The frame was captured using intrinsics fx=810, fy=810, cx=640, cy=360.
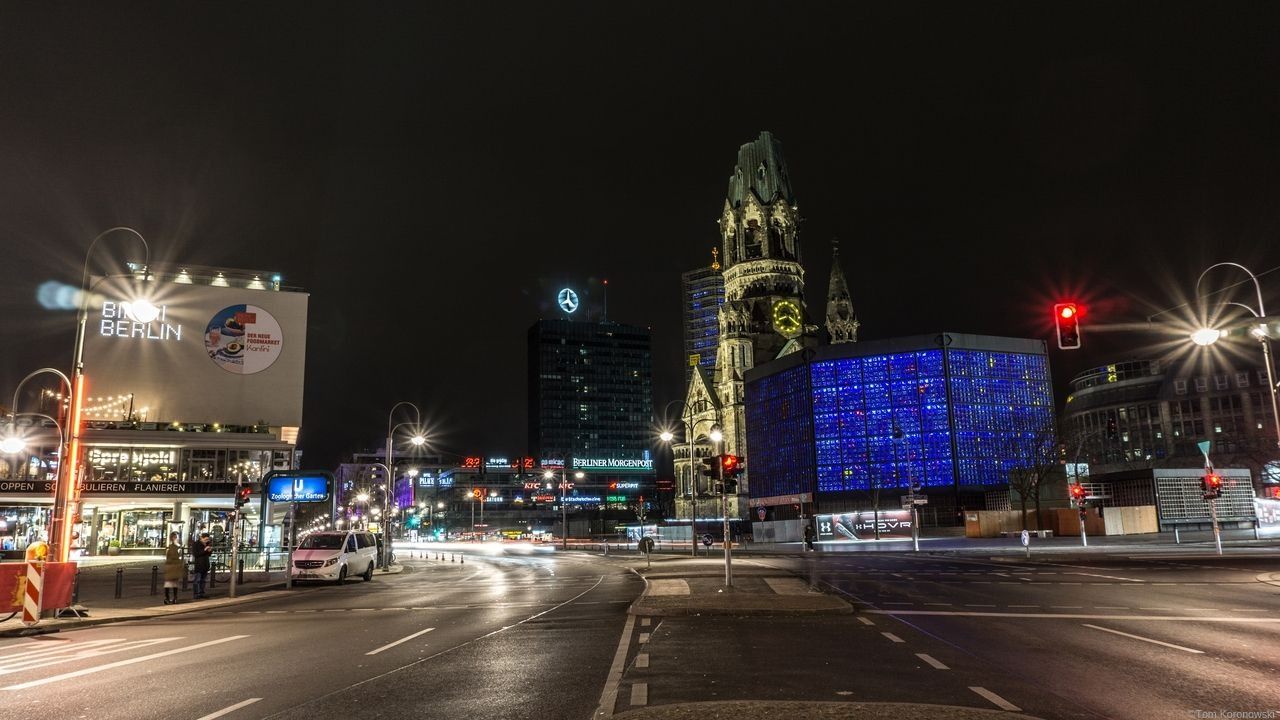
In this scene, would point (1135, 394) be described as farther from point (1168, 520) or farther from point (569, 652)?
point (569, 652)

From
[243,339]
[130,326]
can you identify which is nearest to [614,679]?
[243,339]

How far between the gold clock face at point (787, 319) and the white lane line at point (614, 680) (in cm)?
12300

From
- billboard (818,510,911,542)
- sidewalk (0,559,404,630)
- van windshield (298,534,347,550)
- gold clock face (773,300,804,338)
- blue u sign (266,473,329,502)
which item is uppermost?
gold clock face (773,300,804,338)

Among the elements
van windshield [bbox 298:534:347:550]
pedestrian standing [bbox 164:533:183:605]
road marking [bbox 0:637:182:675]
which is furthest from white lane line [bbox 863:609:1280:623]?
van windshield [bbox 298:534:347:550]

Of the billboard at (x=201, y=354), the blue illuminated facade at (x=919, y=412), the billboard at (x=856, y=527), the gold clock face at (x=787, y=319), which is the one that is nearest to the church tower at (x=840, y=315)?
the gold clock face at (x=787, y=319)

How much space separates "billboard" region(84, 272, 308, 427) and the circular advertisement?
85 millimetres

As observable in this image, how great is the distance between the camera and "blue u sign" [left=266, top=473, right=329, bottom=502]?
123ft

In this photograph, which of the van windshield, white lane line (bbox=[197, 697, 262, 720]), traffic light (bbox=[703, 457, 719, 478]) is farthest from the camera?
the van windshield

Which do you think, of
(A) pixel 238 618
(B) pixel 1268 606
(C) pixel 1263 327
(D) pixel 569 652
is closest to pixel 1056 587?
(B) pixel 1268 606

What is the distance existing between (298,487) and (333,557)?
28.6ft

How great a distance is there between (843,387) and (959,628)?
307ft

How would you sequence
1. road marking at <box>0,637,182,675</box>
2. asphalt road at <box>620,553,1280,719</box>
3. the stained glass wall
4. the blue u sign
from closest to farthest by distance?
asphalt road at <box>620,553,1280,719</box>, road marking at <box>0,637,182,675</box>, the blue u sign, the stained glass wall

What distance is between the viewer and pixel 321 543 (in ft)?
104

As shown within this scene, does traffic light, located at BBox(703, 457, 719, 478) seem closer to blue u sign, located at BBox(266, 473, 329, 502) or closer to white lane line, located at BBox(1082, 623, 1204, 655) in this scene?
white lane line, located at BBox(1082, 623, 1204, 655)
